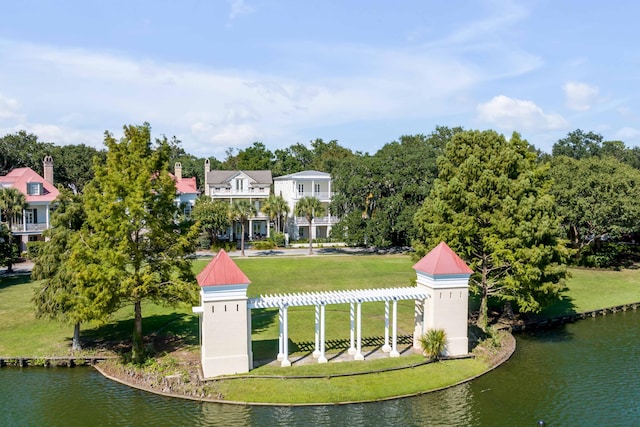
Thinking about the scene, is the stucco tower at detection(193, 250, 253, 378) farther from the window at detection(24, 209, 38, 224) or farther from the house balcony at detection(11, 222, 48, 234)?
the window at detection(24, 209, 38, 224)

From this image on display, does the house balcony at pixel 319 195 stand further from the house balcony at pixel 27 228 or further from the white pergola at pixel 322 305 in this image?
the white pergola at pixel 322 305

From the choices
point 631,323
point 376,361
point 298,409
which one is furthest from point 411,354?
point 631,323

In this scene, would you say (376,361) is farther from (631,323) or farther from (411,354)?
(631,323)

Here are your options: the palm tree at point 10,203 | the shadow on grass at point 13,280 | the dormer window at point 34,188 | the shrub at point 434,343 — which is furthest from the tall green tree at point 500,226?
the dormer window at point 34,188

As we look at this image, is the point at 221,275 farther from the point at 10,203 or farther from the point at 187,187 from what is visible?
the point at 187,187

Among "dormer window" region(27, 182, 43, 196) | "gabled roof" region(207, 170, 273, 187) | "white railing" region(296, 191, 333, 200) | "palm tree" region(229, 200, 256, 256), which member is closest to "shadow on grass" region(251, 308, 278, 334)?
"palm tree" region(229, 200, 256, 256)

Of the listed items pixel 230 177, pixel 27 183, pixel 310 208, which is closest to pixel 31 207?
pixel 27 183
